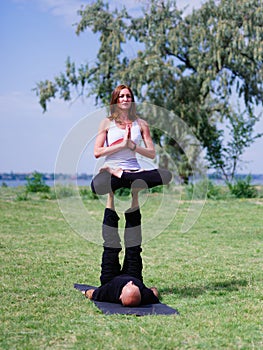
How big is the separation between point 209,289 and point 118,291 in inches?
40.1

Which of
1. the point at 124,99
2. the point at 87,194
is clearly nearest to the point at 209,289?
the point at 124,99

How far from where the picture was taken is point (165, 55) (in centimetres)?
1966

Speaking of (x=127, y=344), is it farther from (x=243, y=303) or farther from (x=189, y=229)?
(x=189, y=229)

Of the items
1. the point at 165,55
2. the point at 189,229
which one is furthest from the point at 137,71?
the point at 189,229

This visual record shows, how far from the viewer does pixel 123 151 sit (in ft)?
14.6

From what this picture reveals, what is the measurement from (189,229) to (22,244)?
3.04 metres

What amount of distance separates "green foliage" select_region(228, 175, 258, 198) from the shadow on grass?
10.8 metres

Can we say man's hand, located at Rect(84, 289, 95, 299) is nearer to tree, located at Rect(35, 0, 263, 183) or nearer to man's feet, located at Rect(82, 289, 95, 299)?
man's feet, located at Rect(82, 289, 95, 299)

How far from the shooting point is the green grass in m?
3.35

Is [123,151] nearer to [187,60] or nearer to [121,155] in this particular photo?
[121,155]

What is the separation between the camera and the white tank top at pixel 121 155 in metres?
4.46

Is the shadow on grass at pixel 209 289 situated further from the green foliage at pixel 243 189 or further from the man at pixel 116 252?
the green foliage at pixel 243 189

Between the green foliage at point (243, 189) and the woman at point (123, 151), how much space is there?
457 inches

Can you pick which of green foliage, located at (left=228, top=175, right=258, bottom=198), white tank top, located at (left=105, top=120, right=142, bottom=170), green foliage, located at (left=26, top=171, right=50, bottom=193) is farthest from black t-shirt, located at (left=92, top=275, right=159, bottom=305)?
green foliage, located at (left=26, top=171, right=50, bottom=193)
